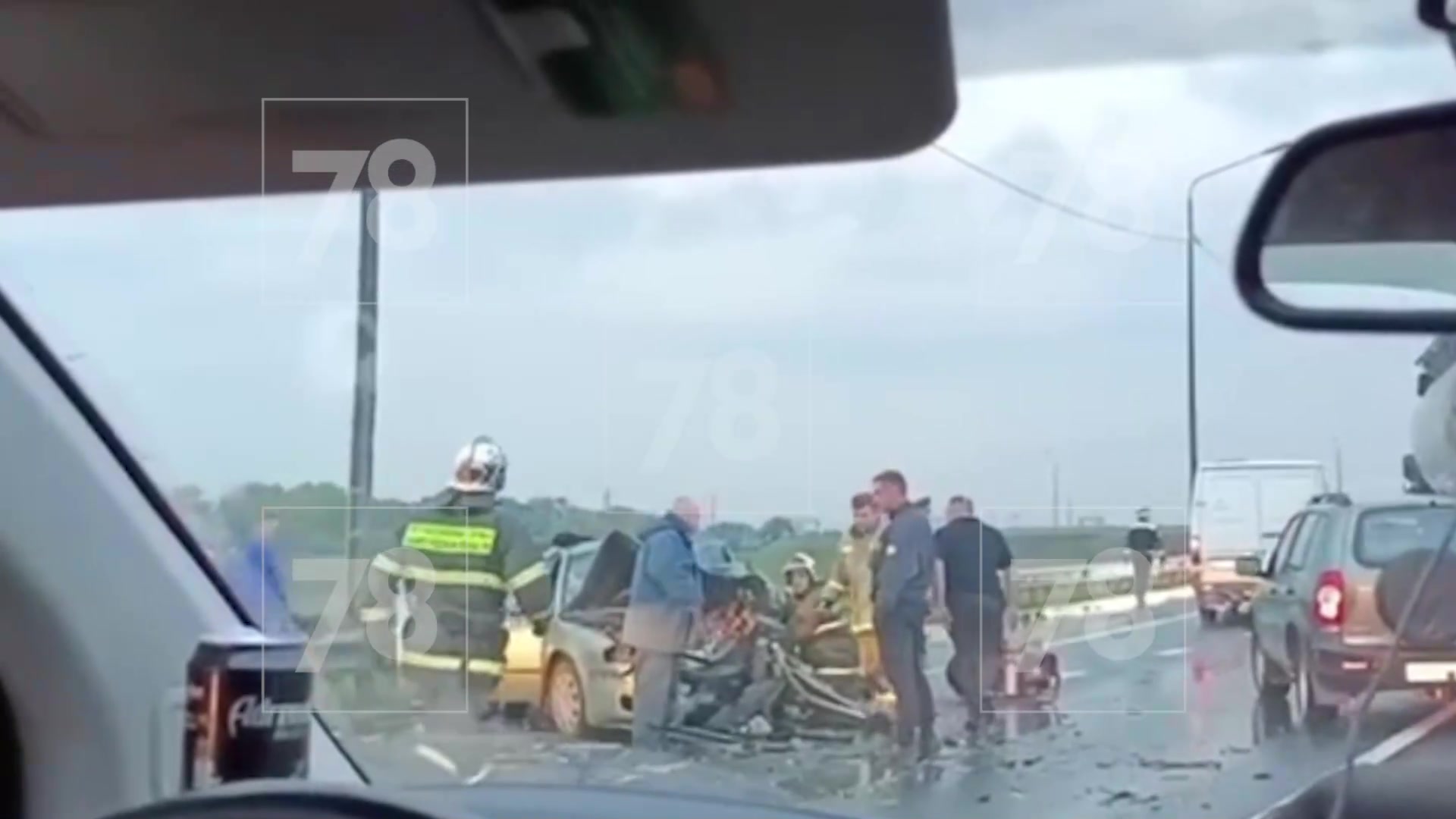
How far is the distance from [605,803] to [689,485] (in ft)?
1.37

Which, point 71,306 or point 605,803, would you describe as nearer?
point 605,803

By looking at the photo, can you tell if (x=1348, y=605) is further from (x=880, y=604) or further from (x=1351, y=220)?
(x=1351, y=220)

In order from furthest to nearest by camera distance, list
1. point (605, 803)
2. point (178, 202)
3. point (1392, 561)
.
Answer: point (178, 202) < point (1392, 561) < point (605, 803)

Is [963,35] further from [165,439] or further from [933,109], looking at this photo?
[165,439]

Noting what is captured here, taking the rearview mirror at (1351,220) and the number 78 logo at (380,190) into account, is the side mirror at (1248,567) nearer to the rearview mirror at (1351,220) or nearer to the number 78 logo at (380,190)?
the rearview mirror at (1351,220)

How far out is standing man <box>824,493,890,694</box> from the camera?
7.75 feet

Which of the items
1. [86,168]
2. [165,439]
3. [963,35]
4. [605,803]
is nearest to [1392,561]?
[963,35]

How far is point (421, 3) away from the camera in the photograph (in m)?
2.19

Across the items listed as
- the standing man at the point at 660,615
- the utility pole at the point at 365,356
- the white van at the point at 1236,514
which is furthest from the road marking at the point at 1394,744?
the utility pole at the point at 365,356

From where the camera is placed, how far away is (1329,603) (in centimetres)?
231

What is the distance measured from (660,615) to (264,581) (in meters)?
0.48

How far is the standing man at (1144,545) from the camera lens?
89.3 inches

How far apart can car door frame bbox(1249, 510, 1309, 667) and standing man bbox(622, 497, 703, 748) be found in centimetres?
66

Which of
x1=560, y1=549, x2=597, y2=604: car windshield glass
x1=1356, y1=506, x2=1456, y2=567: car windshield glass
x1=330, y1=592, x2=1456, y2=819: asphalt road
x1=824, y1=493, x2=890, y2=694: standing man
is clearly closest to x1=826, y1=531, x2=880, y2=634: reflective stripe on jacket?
x1=824, y1=493, x2=890, y2=694: standing man
